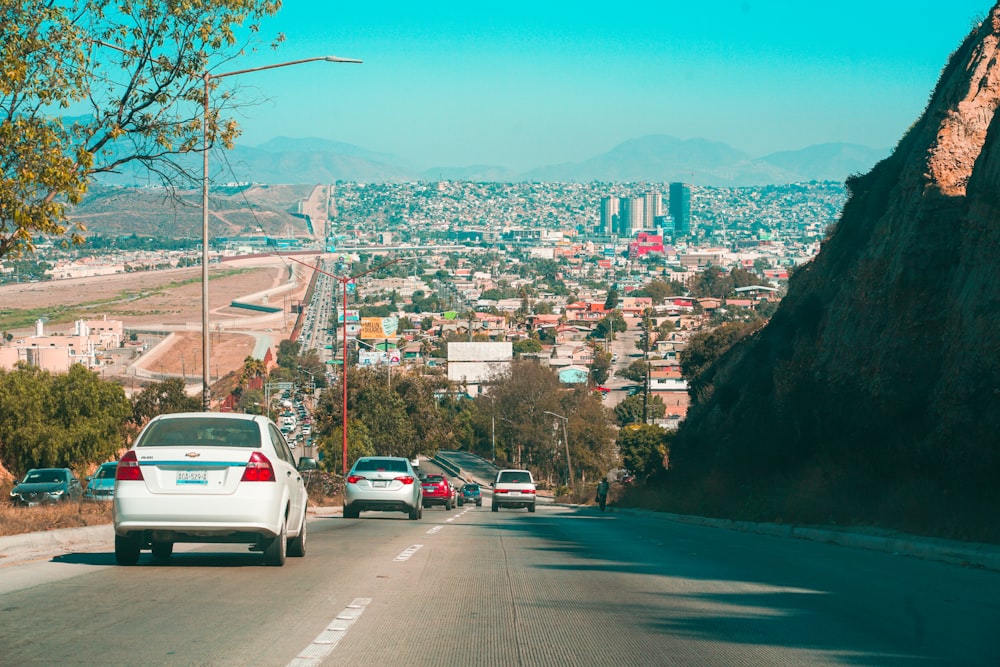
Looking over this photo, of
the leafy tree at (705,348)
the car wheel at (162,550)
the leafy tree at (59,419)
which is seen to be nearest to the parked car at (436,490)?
the leafy tree at (59,419)

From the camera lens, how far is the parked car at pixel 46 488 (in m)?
26.9

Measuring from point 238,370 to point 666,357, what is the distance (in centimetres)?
7040

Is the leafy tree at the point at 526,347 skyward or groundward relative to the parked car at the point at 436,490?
groundward

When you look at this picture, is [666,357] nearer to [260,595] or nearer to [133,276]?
[133,276]

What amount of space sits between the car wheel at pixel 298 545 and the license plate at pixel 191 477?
252 cm

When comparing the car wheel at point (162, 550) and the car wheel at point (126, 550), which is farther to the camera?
the car wheel at point (162, 550)

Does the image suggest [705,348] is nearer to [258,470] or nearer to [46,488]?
[46,488]

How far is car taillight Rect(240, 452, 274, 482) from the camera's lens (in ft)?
41.7

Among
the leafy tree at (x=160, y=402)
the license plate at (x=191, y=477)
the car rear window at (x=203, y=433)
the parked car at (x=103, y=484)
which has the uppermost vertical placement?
the car rear window at (x=203, y=433)

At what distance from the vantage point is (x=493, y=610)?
419 inches

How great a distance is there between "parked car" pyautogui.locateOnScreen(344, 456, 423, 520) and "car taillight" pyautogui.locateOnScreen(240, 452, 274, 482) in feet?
47.8

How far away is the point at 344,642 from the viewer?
876cm

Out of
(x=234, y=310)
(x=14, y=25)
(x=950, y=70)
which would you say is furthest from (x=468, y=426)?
(x=14, y=25)

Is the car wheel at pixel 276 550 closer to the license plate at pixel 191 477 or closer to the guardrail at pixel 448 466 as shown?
the license plate at pixel 191 477
